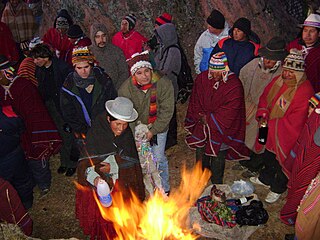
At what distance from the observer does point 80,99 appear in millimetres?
5457

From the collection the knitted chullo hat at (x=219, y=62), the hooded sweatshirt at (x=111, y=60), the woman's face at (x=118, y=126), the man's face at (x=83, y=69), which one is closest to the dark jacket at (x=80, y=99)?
the man's face at (x=83, y=69)

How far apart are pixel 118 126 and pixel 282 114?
2648 millimetres

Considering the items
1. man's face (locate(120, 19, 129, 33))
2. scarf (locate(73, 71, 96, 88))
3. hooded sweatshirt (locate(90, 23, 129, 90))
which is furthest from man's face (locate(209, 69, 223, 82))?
man's face (locate(120, 19, 129, 33))

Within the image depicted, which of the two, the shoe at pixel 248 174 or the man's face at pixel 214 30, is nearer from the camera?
the shoe at pixel 248 174

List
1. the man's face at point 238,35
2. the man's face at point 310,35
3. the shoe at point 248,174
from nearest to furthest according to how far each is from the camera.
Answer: the man's face at point 310,35 < the man's face at point 238,35 < the shoe at point 248,174

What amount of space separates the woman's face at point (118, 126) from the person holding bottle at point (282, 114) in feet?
8.22

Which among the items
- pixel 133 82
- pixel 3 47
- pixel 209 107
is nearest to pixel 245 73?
pixel 209 107

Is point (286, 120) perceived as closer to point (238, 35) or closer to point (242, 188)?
point (242, 188)

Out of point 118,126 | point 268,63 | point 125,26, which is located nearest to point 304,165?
point 268,63

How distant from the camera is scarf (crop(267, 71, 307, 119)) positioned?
512 cm

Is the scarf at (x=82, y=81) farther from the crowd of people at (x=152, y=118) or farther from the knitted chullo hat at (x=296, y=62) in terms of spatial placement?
the knitted chullo hat at (x=296, y=62)

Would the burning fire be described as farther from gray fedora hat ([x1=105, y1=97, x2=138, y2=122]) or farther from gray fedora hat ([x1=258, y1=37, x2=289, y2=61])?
gray fedora hat ([x1=258, y1=37, x2=289, y2=61])

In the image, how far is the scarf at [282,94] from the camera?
5117 millimetres

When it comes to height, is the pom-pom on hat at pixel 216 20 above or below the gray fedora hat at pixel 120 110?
above
